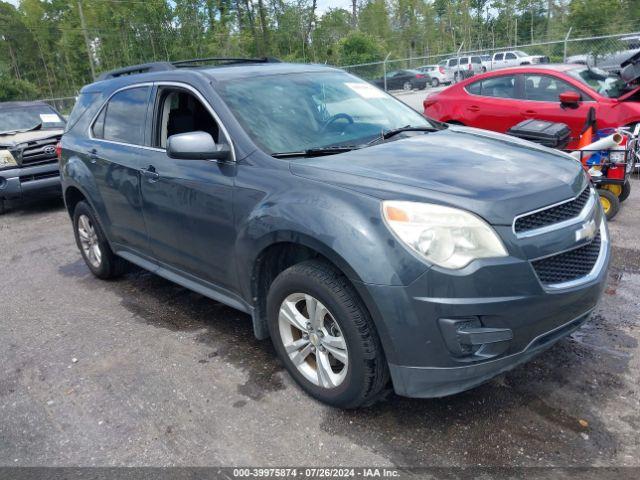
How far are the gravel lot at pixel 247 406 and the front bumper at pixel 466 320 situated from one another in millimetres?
383

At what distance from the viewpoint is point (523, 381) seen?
3166 millimetres

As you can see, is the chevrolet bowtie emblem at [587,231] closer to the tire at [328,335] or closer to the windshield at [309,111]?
the tire at [328,335]

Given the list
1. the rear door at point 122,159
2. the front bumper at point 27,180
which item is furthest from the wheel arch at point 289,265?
the front bumper at point 27,180

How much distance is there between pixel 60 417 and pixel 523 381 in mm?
2609

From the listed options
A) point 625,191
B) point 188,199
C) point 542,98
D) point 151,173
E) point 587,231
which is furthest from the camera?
point 542,98

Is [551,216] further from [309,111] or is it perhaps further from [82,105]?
[82,105]

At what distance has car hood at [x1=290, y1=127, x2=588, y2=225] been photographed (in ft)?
8.50

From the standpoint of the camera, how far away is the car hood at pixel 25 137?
8844mm

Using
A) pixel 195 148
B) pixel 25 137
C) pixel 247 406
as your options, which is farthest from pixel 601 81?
pixel 25 137

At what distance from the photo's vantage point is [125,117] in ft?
14.5

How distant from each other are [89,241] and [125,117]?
1479mm

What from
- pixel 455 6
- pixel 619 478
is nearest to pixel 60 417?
pixel 619 478

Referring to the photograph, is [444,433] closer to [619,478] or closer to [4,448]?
[619,478]

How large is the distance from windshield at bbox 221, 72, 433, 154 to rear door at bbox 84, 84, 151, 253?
0.96m
